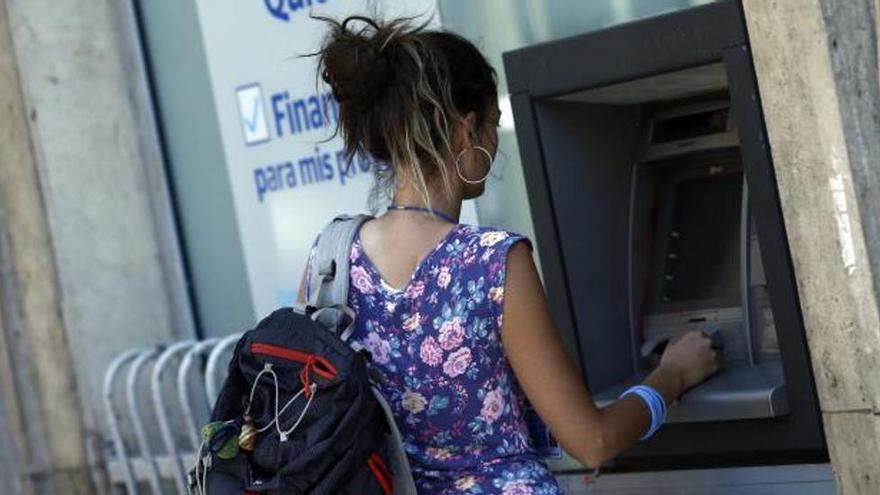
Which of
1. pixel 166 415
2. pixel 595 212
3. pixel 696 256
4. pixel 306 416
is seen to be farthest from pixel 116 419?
pixel 306 416

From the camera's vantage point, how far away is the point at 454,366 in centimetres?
291

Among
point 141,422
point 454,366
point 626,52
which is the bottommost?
point 141,422

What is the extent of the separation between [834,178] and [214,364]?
2.35m

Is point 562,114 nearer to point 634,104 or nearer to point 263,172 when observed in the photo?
point 634,104

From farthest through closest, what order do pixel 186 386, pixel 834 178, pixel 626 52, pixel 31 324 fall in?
pixel 31 324 < pixel 186 386 < pixel 626 52 < pixel 834 178

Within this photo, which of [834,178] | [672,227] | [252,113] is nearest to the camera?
[834,178]

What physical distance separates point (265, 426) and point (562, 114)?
42.8 inches

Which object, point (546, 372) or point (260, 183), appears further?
point (260, 183)

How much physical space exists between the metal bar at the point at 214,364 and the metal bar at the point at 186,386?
67 mm

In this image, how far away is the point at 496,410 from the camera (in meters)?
2.93

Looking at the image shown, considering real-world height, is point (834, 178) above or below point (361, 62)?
below

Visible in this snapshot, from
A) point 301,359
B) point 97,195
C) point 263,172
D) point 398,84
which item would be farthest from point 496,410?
point 97,195

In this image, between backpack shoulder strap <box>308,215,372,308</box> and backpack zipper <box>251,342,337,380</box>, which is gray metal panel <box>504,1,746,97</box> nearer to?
backpack shoulder strap <box>308,215,372,308</box>

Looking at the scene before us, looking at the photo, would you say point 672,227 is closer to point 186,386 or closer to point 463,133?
point 463,133
